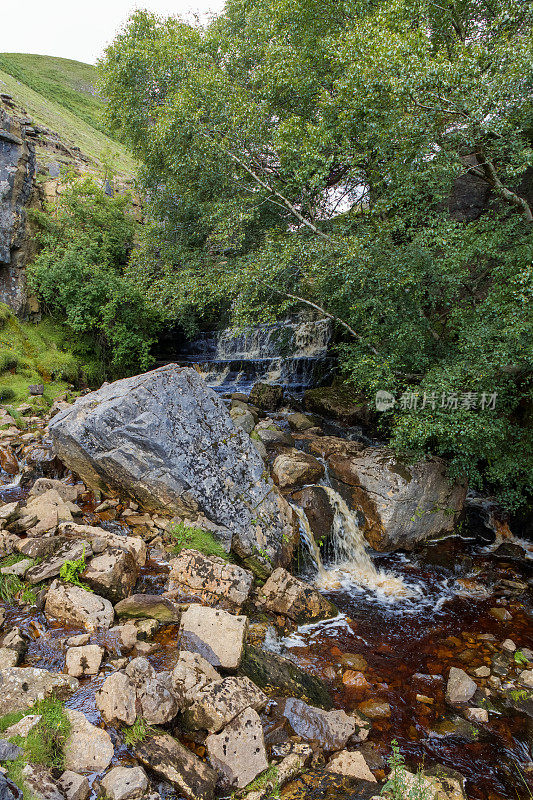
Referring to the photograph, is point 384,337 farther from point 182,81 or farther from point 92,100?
point 92,100

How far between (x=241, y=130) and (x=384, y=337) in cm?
803

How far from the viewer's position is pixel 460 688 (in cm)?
636

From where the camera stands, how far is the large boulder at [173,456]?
838 centimetres

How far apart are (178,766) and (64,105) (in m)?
60.1

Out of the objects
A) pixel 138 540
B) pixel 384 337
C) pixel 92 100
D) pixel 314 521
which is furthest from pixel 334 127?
pixel 92 100

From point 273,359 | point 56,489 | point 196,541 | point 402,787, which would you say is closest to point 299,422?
point 273,359

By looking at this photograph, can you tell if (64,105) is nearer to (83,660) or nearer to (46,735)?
(83,660)

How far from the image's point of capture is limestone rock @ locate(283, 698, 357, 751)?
16.7ft

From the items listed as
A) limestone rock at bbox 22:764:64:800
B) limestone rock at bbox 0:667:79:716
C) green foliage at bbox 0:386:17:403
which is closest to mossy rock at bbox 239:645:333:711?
limestone rock at bbox 0:667:79:716

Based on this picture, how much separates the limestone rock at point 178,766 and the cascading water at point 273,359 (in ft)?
48.1

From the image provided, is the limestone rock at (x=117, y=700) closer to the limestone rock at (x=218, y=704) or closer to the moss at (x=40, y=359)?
the limestone rock at (x=218, y=704)

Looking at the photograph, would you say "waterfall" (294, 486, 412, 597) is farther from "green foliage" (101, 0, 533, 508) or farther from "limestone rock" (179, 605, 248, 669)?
"limestone rock" (179, 605, 248, 669)

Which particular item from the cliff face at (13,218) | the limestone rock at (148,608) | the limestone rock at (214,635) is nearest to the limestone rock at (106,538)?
the limestone rock at (148,608)

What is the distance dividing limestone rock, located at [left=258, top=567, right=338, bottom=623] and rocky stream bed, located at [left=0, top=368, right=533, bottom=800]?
0.04 m
